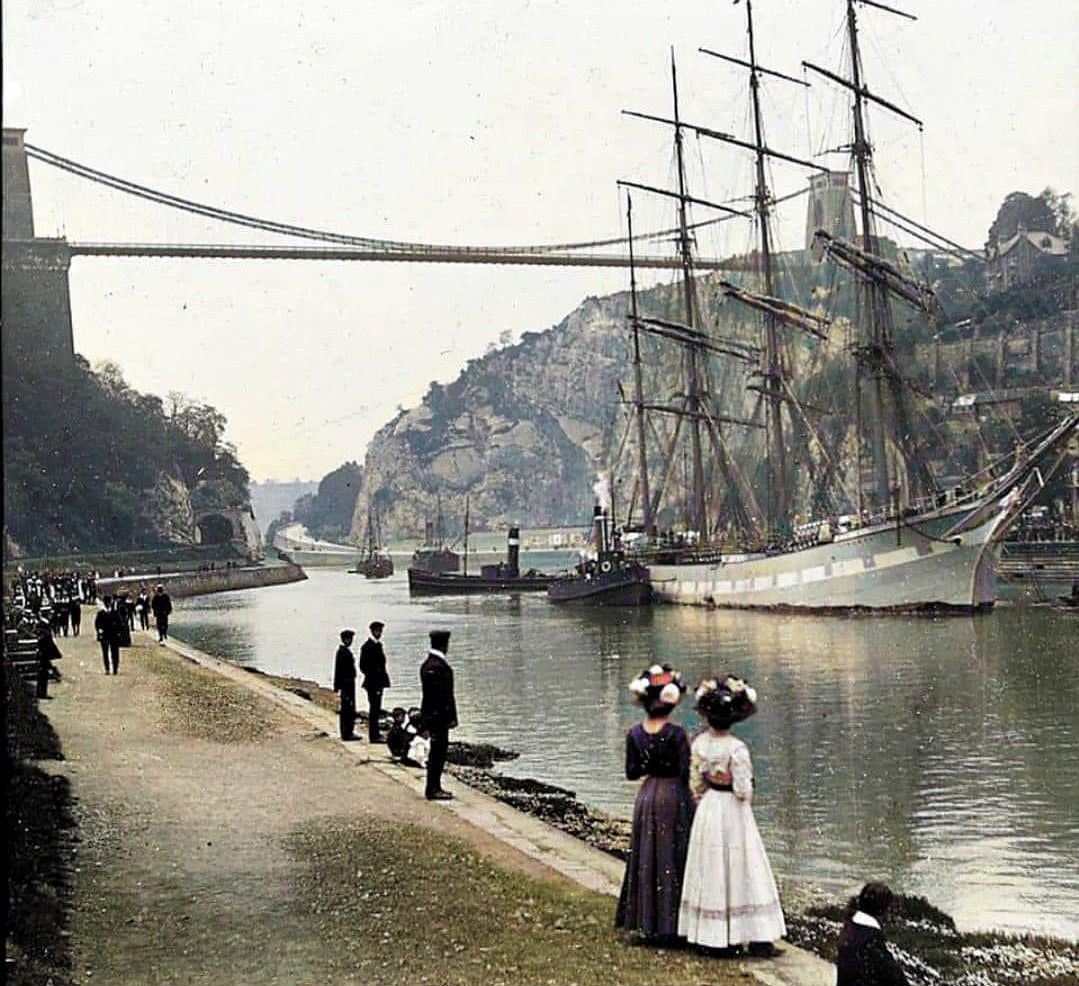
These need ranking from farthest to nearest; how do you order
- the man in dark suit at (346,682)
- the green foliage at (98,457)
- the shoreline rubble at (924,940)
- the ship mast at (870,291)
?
the ship mast at (870,291)
the green foliage at (98,457)
the man in dark suit at (346,682)
the shoreline rubble at (924,940)

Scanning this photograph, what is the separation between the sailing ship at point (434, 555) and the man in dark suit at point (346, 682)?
5517 centimetres

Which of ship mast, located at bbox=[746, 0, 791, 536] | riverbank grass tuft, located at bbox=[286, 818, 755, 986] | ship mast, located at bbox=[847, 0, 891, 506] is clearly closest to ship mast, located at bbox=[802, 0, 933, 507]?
ship mast, located at bbox=[847, 0, 891, 506]

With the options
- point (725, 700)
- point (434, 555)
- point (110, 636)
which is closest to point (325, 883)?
point (725, 700)

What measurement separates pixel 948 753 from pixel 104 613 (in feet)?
43.5

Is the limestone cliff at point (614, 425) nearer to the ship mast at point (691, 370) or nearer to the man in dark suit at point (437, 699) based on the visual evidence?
the ship mast at point (691, 370)

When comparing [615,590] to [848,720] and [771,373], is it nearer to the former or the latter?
[771,373]

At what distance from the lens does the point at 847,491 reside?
6366 centimetres

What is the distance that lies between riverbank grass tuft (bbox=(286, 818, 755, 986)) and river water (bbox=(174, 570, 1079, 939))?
15.1 feet

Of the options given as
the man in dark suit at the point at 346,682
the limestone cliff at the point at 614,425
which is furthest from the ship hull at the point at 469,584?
the man in dark suit at the point at 346,682

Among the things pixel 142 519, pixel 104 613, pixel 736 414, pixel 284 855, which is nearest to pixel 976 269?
pixel 736 414

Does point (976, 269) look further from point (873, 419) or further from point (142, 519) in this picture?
point (142, 519)

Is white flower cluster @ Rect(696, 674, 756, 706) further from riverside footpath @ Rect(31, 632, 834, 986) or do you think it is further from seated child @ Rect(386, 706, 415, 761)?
seated child @ Rect(386, 706, 415, 761)

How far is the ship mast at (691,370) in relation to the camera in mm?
59938

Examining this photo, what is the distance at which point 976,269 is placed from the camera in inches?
3728
